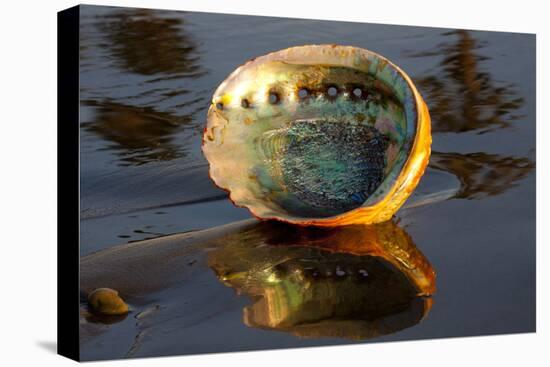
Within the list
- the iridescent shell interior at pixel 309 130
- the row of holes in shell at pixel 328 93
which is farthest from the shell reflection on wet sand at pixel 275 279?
the row of holes in shell at pixel 328 93

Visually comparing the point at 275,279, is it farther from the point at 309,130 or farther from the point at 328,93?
the point at 328,93

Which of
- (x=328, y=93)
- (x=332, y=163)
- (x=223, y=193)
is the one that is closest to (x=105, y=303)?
A: (x=223, y=193)

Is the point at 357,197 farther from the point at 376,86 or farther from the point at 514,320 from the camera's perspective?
the point at 514,320

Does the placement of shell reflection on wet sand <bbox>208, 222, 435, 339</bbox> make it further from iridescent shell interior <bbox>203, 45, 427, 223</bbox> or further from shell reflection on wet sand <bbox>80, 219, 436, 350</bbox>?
iridescent shell interior <bbox>203, 45, 427, 223</bbox>

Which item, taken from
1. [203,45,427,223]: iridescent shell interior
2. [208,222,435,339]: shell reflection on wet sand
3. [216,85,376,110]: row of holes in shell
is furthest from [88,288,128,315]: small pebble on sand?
[216,85,376,110]: row of holes in shell

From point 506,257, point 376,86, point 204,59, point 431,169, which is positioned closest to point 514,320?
point 506,257

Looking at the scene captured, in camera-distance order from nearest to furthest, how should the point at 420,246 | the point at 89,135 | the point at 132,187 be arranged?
the point at 89,135
the point at 132,187
the point at 420,246
